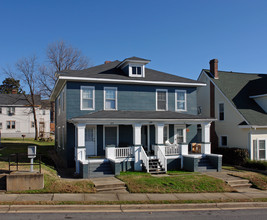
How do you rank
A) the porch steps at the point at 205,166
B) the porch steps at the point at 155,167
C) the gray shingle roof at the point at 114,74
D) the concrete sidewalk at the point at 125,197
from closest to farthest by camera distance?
1. the concrete sidewalk at the point at 125,197
2. the porch steps at the point at 155,167
3. the porch steps at the point at 205,166
4. the gray shingle roof at the point at 114,74

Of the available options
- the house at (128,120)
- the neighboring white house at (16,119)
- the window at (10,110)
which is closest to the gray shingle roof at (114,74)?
the house at (128,120)

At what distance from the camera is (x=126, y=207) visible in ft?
32.6

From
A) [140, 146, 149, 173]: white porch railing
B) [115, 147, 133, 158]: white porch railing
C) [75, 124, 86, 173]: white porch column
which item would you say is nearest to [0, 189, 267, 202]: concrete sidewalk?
[140, 146, 149, 173]: white porch railing

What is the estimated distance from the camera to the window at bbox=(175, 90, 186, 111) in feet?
69.1

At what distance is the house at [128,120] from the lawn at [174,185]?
2.52 meters

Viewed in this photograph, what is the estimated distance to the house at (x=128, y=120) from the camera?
16.5m

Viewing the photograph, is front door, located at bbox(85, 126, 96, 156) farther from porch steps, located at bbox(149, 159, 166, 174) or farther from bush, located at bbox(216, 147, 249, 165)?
bush, located at bbox(216, 147, 249, 165)

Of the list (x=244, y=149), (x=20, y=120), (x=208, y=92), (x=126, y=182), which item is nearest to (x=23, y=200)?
(x=126, y=182)

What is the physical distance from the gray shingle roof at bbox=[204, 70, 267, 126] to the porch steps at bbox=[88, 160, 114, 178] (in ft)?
36.6

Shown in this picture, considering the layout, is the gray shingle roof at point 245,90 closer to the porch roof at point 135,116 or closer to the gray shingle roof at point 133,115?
the porch roof at point 135,116

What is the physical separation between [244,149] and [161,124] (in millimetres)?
6990

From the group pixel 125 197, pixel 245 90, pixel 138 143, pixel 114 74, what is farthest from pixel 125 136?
pixel 245 90

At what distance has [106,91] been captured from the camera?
63.1 feet

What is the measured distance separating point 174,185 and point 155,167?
14.5ft
